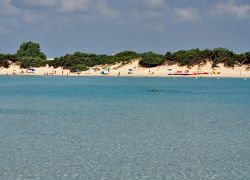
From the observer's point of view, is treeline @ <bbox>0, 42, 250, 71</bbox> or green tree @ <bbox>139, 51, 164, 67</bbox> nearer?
treeline @ <bbox>0, 42, 250, 71</bbox>

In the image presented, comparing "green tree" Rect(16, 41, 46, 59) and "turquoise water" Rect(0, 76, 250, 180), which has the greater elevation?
"green tree" Rect(16, 41, 46, 59)

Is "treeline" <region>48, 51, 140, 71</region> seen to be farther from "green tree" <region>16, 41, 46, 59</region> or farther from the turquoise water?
the turquoise water

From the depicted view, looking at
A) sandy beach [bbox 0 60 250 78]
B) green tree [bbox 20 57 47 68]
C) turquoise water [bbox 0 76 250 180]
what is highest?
green tree [bbox 20 57 47 68]

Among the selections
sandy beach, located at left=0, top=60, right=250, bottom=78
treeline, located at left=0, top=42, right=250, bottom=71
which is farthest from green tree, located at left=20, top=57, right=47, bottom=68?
sandy beach, located at left=0, top=60, right=250, bottom=78

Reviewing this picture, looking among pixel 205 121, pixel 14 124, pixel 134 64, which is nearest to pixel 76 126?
pixel 14 124

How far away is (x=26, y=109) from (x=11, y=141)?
16774mm

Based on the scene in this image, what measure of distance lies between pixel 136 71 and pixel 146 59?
150 inches

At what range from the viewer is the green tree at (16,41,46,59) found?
165m

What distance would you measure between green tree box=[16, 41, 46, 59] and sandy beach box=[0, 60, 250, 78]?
25762mm

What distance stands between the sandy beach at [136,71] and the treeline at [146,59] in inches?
46.0

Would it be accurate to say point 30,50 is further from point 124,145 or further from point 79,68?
point 124,145

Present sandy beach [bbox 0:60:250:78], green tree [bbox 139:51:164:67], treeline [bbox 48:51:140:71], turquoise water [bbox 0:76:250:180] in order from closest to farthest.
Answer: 1. turquoise water [bbox 0:76:250:180]
2. sandy beach [bbox 0:60:250:78]
3. green tree [bbox 139:51:164:67]
4. treeline [bbox 48:51:140:71]

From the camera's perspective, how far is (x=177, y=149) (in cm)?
2208

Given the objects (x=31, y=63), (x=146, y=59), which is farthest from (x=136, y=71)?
(x=31, y=63)
